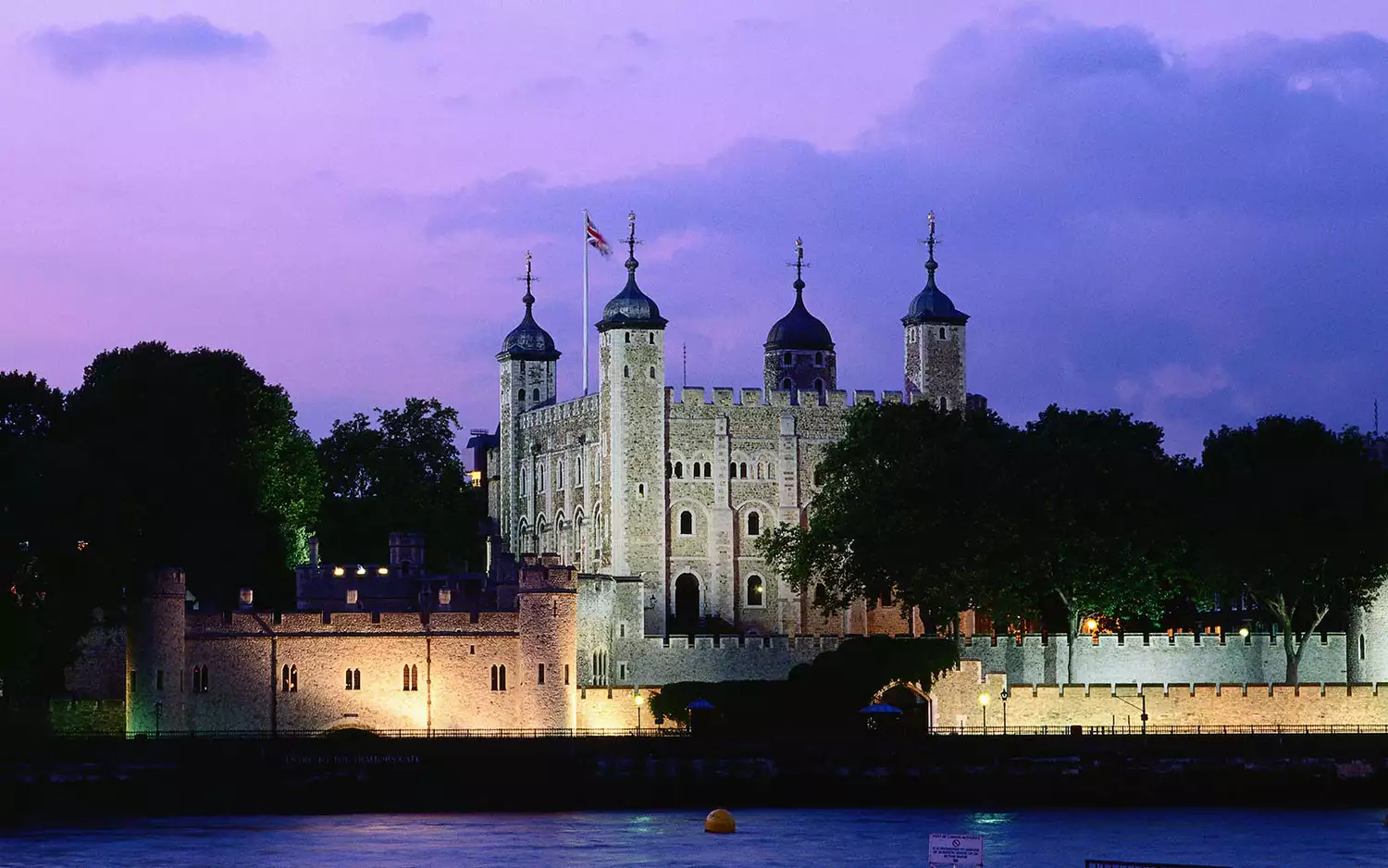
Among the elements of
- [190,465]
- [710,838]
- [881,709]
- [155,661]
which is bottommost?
[710,838]

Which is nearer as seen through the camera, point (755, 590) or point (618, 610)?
point (618, 610)

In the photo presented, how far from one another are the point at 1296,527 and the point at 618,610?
688 inches

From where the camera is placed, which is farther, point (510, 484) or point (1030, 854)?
Answer: point (510, 484)

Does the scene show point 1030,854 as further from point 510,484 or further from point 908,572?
point 510,484

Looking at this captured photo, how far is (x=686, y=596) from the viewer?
110m

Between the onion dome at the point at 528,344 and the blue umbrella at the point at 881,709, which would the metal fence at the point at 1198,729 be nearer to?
the blue umbrella at the point at 881,709

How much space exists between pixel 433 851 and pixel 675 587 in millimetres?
41755

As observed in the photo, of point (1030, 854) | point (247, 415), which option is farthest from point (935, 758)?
point (247, 415)

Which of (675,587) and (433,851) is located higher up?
(675,587)

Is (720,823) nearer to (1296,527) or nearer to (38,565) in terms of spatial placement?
(38,565)

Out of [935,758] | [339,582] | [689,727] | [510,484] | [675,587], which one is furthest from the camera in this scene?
[510,484]

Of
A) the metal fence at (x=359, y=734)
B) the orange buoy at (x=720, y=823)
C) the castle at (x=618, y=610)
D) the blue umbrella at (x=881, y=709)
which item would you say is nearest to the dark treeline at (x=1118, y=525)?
the castle at (x=618, y=610)

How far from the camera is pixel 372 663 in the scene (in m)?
84.1

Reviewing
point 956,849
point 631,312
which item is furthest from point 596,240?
point 956,849
